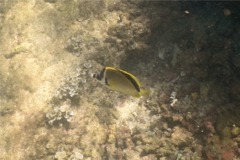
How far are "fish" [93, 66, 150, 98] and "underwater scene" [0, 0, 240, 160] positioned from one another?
11mm

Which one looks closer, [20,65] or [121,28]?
[121,28]

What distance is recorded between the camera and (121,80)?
246 centimetres

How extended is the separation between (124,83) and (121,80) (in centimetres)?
5

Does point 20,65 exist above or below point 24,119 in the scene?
above

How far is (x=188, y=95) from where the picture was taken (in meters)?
3.69

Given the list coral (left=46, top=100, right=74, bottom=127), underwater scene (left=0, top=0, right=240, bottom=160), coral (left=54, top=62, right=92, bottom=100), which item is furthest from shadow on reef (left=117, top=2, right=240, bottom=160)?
coral (left=46, top=100, right=74, bottom=127)

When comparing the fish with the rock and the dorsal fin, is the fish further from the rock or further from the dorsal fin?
the rock

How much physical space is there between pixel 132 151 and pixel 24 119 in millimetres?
2335

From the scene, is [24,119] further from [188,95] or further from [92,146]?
[188,95]

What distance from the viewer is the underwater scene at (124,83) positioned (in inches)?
136

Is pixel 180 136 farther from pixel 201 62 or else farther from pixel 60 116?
pixel 60 116

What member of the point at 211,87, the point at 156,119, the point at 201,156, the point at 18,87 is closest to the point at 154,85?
the point at 156,119

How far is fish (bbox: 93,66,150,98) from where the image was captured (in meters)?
2.42

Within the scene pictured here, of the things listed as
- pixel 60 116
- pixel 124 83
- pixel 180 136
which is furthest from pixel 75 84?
pixel 124 83
